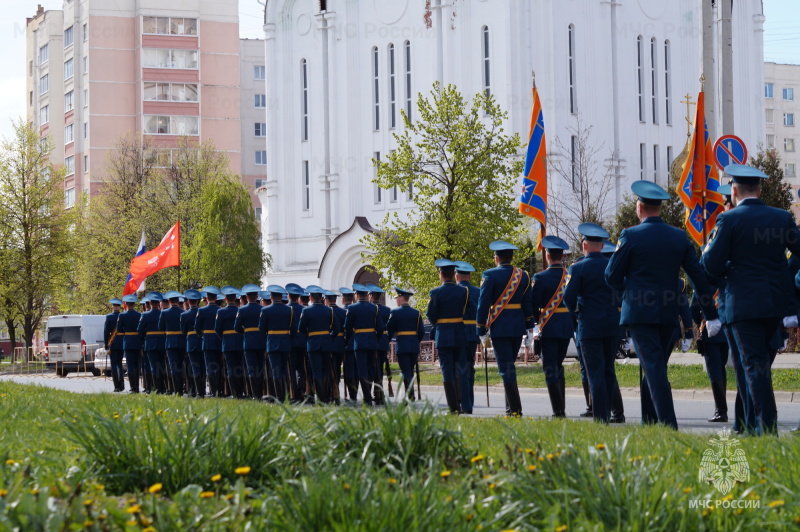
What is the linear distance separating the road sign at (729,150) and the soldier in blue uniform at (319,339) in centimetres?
623

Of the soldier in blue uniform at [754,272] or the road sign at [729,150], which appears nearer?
the soldier in blue uniform at [754,272]

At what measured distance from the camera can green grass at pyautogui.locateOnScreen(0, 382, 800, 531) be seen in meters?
4.84

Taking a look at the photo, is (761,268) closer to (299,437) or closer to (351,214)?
(299,437)

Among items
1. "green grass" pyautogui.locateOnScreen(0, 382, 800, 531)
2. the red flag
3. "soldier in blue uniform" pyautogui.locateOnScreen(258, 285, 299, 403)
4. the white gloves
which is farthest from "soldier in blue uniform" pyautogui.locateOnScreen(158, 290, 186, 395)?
"green grass" pyautogui.locateOnScreen(0, 382, 800, 531)

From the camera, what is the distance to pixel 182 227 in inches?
2218

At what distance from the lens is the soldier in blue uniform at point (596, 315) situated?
37.4 feet

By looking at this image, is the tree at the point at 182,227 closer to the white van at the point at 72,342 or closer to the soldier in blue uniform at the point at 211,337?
the white van at the point at 72,342

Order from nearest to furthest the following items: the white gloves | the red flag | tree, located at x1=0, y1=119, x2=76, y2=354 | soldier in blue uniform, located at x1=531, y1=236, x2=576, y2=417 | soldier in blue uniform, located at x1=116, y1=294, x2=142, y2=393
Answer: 1. the white gloves
2. soldier in blue uniform, located at x1=531, y1=236, x2=576, y2=417
3. soldier in blue uniform, located at x1=116, y1=294, x2=142, y2=393
4. the red flag
5. tree, located at x1=0, y1=119, x2=76, y2=354

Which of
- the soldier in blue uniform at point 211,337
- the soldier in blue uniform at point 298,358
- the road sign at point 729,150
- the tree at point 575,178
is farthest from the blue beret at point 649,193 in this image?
the tree at point 575,178

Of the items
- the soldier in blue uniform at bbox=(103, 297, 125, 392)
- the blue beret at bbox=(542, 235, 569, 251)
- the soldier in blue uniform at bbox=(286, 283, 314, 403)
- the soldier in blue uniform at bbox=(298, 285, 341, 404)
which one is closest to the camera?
the blue beret at bbox=(542, 235, 569, 251)

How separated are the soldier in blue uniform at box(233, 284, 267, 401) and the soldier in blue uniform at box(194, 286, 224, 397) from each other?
44.2 inches

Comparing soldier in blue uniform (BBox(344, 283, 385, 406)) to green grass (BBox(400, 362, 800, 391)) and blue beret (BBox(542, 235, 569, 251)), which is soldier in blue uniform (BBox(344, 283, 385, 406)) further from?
blue beret (BBox(542, 235, 569, 251))

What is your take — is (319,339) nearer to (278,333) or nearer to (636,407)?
(278,333)

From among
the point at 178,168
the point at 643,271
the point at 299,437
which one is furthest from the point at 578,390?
the point at 178,168
